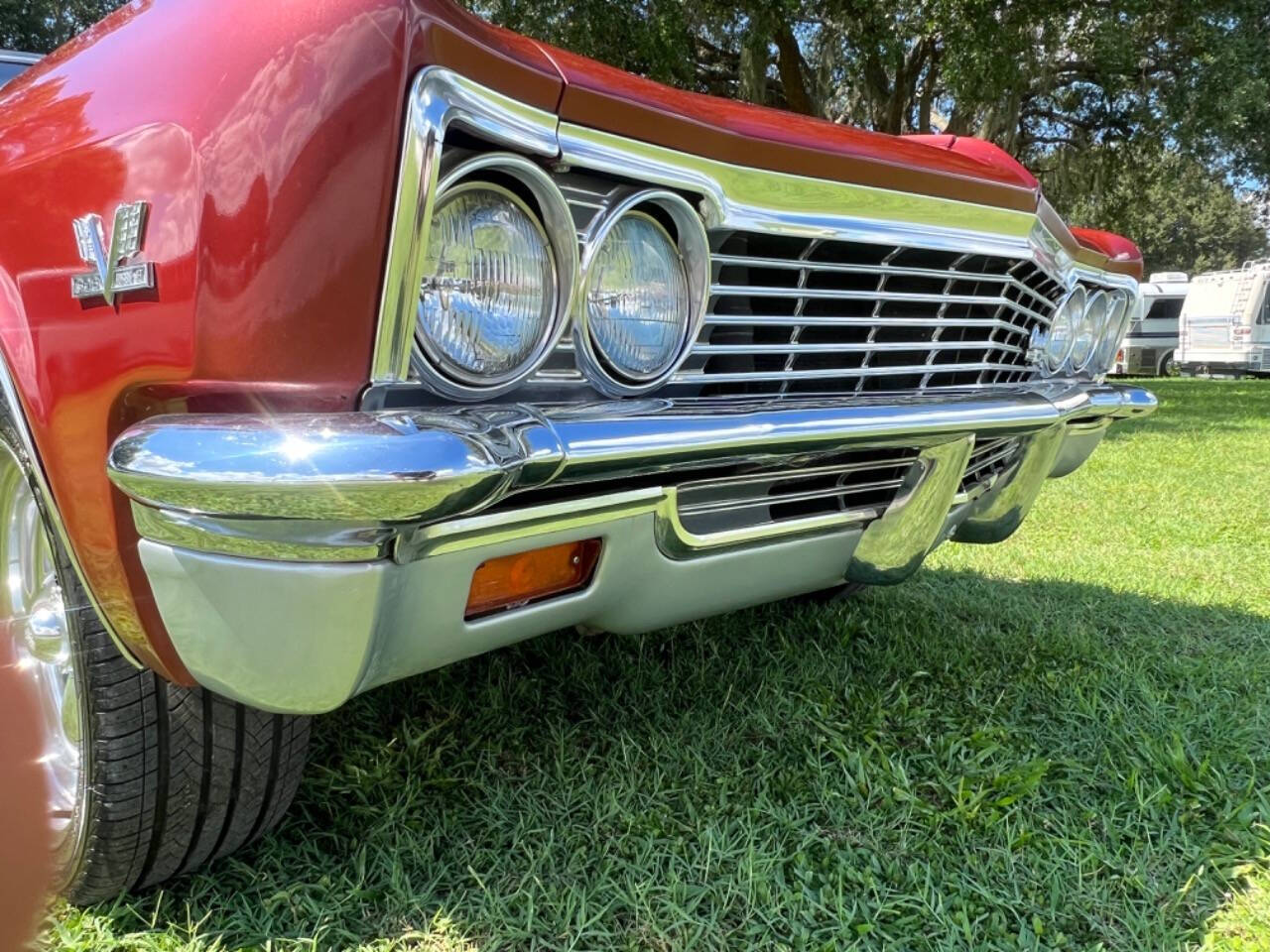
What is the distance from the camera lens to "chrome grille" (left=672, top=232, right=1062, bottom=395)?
165cm

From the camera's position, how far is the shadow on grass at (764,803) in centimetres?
160

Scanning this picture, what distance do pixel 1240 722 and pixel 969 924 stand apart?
1.14m

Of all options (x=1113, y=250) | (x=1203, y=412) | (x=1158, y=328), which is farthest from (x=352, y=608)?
(x=1158, y=328)

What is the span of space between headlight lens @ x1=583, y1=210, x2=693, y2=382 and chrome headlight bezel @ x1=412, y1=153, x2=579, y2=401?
62mm

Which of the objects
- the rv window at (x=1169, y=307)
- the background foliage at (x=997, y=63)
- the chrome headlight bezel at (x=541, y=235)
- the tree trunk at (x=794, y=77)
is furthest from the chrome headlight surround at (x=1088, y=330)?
the rv window at (x=1169, y=307)

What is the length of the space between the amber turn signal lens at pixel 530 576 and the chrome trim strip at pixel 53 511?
0.44m

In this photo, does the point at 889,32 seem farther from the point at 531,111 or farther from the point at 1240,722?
the point at 531,111

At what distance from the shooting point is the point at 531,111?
122cm

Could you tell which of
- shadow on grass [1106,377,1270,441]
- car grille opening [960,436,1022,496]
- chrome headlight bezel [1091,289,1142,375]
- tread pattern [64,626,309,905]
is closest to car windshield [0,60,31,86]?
tread pattern [64,626,309,905]

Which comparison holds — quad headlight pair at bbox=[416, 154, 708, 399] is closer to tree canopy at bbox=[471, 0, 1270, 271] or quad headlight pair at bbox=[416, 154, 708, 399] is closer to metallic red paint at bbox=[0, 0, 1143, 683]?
metallic red paint at bbox=[0, 0, 1143, 683]

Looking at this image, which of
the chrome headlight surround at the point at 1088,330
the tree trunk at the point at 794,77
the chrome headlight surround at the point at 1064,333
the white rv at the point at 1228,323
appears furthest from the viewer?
the white rv at the point at 1228,323

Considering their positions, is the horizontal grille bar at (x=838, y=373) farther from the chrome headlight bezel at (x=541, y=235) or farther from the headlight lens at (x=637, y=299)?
the chrome headlight bezel at (x=541, y=235)

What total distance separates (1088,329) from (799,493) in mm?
1305

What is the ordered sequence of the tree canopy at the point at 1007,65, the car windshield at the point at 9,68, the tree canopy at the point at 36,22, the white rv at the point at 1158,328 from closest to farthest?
the car windshield at the point at 9,68, the tree canopy at the point at 1007,65, the tree canopy at the point at 36,22, the white rv at the point at 1158,328
